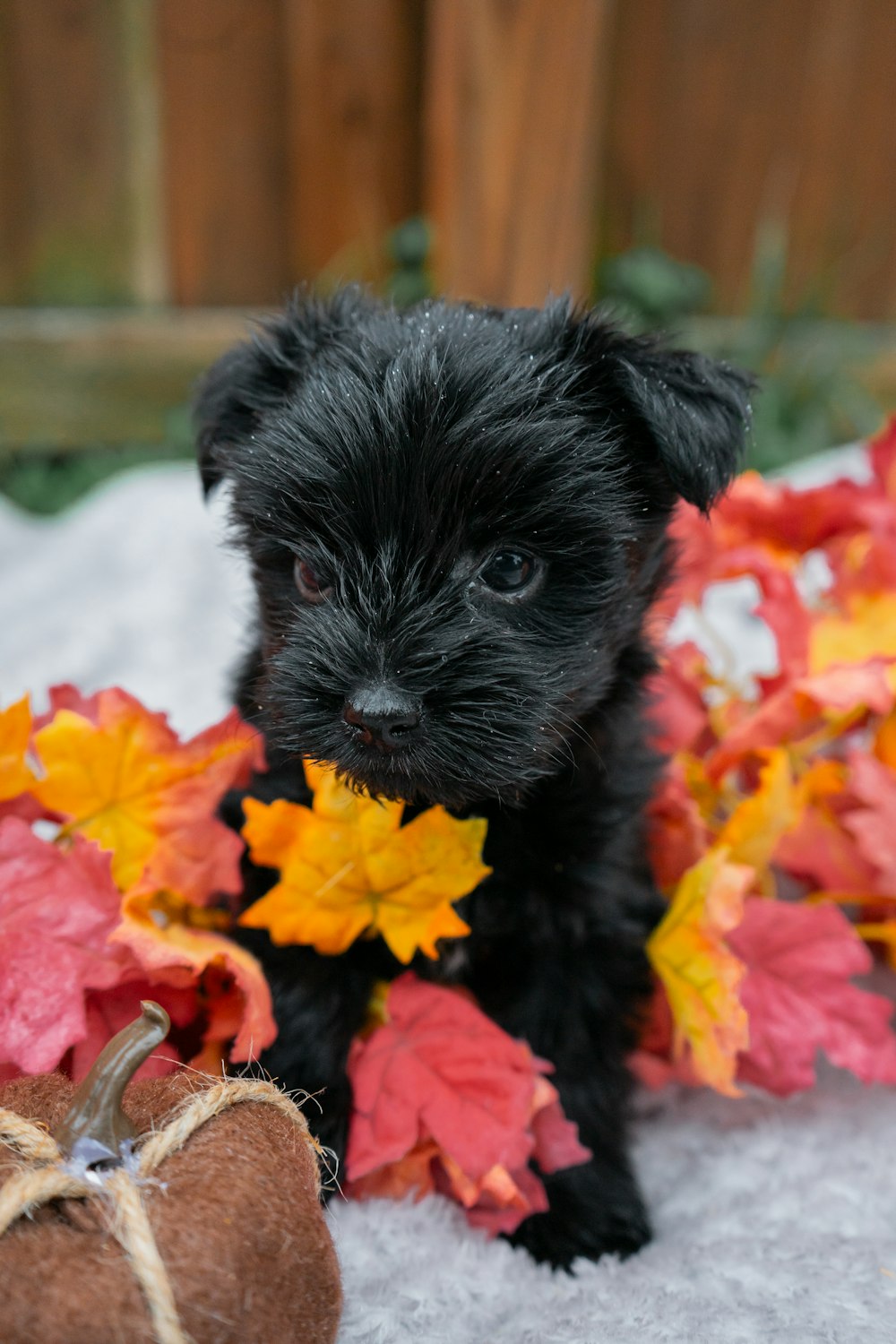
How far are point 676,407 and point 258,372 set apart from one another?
57cm

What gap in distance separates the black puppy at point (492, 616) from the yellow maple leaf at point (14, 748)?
0.93 feet

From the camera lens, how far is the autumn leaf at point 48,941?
1.13m

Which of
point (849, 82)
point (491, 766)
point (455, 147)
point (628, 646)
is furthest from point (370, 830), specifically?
point (849, 82)

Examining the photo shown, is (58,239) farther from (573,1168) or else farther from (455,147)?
(573,1168)

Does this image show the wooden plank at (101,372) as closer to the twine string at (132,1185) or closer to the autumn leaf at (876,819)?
the autumn leaf at (876,819)

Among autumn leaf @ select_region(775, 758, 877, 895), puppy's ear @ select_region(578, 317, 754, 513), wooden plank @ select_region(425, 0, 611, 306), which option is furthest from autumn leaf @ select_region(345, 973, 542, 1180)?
wooden plank @ select_region(425, 0, 611, 306)

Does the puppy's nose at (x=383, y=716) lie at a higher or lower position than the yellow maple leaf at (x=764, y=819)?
higher

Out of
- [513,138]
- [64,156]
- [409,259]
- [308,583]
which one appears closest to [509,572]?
[308,583]

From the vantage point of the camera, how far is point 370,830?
1337mm

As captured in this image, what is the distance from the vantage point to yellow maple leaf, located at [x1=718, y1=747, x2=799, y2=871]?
153cm

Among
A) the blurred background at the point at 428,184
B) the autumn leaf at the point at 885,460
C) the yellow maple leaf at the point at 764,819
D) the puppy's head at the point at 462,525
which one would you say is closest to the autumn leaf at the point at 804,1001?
the yellow maple leaf at the point at 764,819

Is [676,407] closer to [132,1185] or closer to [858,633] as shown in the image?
[858,633]

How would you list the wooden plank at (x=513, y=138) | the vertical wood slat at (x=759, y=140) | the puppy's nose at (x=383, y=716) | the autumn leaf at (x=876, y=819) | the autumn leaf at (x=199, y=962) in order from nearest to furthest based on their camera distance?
the puppy's nose at (x=383, y=716) < the autumn leaf at (x=199, y=962) < the autumn leaf at (x=876, y=819) < the wooden plank at (x=513, y=138) < the vertical wood slat at (x=759, y=140)

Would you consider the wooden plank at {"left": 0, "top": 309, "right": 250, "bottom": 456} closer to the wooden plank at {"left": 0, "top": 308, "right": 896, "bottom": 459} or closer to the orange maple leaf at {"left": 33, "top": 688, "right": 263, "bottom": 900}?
the wooden plank at {"left": 0, "top": 308, "right": 896, "bottom": 459}
